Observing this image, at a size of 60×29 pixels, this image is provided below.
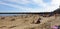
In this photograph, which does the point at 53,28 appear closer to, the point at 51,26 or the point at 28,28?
the point at 51,26

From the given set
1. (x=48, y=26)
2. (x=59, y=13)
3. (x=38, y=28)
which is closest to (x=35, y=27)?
(x=38, y=28)

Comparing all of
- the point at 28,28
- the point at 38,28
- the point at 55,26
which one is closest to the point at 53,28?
the point at 55,26

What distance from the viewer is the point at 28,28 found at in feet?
7.91

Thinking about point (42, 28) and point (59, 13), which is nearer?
point (42, 28)

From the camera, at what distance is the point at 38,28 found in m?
2.36

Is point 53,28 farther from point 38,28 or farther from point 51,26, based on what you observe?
point 38,28

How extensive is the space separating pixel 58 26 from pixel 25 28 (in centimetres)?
55

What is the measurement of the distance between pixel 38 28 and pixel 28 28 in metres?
0.17

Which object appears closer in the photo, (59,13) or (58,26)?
(58,26)

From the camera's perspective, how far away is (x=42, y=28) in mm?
2338

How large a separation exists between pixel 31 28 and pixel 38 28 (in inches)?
4.7

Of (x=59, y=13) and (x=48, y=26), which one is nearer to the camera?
(x=48, y=26)

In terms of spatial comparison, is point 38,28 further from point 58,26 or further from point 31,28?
point 58,26

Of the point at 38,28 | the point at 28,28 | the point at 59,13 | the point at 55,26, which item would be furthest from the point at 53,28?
the point at 59,13
